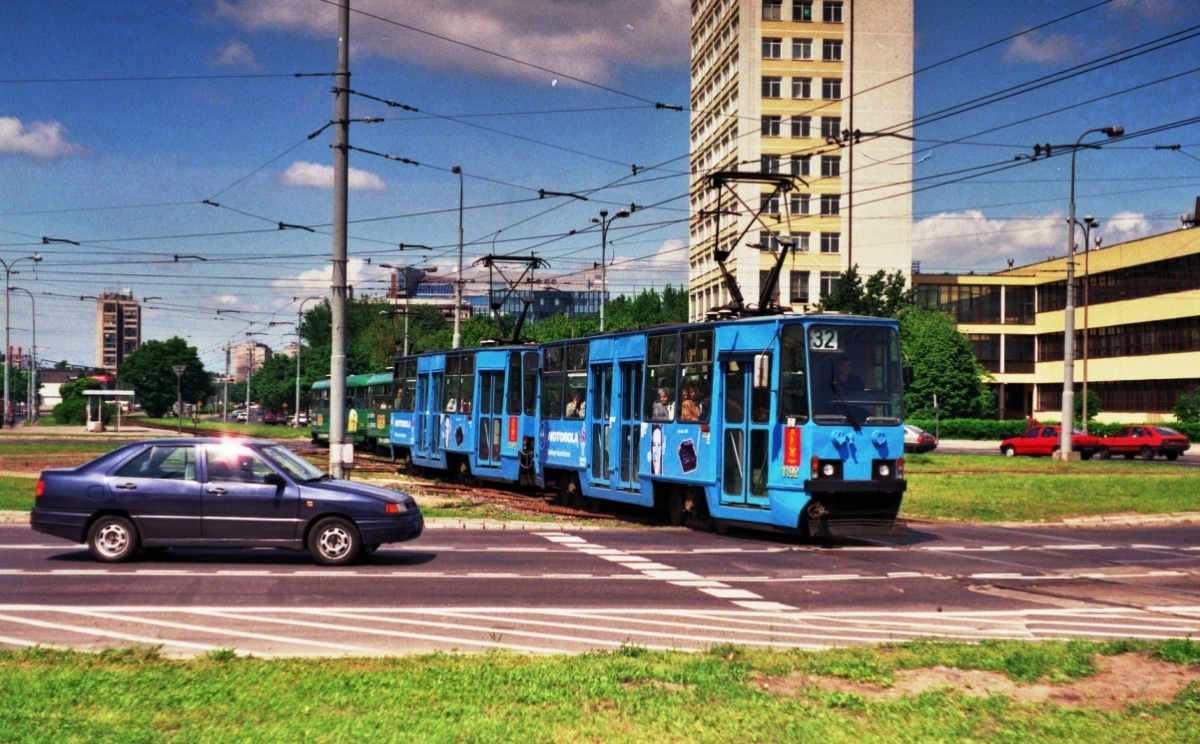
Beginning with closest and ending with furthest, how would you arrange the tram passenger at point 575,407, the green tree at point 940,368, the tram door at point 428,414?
the tram passenger at point 575,407
the tram door at point 428,414
the green tree at point 940,368

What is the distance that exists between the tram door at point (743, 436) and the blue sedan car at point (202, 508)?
6446mm

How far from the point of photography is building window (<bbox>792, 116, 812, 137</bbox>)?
87.2m

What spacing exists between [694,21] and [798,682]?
3895 inches

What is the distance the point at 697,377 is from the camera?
70.7ft

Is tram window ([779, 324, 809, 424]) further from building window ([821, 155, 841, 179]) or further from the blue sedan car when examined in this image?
building window ([821, 155, 841, 179])

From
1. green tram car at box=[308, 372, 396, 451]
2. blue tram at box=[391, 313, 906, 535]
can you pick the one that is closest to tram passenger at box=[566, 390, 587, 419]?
blue tram at box=[391, 313, 906, 535]

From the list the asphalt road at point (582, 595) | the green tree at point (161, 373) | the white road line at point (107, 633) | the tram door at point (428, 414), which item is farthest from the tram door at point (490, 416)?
the green tree at point (161, 373)

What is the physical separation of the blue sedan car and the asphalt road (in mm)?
352

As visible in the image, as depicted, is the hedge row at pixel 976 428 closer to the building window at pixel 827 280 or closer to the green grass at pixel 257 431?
the building window at pixel 827 280

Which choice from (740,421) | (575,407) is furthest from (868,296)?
(740,421)

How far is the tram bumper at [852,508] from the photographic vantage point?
18922 millimetres

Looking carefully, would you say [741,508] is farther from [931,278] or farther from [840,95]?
[931,278]

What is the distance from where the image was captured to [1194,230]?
77375 millimetres

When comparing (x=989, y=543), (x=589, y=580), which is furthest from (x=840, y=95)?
(x=589, y=580)
